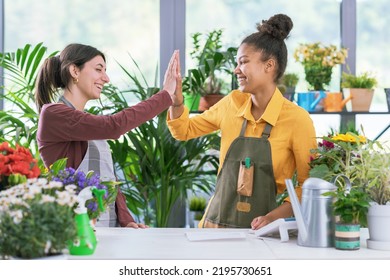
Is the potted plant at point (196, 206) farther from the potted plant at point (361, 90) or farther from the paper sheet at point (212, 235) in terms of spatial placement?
the paper sheet at point (212, 235)

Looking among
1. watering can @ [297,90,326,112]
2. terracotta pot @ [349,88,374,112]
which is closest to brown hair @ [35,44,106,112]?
watering can @ [297,90,326,112]

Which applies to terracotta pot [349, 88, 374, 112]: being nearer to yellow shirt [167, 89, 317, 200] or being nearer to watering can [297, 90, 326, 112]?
watering can [297, 90, 326, 112]

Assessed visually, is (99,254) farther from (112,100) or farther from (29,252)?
(112,100)

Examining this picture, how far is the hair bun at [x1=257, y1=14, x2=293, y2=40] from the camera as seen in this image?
9.84 feet

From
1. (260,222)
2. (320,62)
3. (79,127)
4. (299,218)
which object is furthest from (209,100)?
(299,218)

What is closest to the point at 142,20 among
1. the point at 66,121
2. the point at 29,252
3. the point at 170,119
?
the point at 170,119

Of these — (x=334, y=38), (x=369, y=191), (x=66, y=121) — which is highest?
(x=334, y=38)

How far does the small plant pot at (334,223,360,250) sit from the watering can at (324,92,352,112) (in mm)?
2478

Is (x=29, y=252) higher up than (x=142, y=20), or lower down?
lower down

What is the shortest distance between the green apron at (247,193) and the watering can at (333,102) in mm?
1683

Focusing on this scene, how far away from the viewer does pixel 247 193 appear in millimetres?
2898

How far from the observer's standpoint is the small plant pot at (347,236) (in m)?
2.10

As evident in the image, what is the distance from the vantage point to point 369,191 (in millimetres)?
2203

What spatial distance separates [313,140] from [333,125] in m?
1.95
